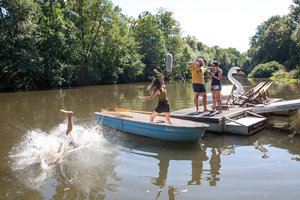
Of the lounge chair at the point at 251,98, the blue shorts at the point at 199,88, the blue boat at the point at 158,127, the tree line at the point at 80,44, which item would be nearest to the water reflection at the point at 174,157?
the blue boat at the point at 158,127

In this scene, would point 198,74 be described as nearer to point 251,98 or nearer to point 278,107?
point 278,107

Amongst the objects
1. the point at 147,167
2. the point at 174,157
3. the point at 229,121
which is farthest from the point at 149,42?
the point at 147,167

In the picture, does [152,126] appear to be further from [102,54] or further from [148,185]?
[102,54]

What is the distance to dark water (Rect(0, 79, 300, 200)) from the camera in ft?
20.9

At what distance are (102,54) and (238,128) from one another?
38060 mm

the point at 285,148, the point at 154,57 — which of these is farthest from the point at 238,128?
the point at 154,57

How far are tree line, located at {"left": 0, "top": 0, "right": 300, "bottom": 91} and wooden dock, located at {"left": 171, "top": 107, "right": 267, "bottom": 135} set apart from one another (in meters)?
13.7

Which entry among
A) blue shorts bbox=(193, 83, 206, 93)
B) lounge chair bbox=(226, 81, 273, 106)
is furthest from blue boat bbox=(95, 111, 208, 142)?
lounge chair bbox=(226, 81, 273, 106)

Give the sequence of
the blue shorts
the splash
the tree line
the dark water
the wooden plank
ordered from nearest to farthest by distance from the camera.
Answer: the dark water, the splash, the blue shorts, the wooden plank, the tree line

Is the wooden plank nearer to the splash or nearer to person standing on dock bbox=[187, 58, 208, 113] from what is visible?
person standing on dock bbox=[187, 58, 208, 113]

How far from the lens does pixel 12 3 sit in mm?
32938

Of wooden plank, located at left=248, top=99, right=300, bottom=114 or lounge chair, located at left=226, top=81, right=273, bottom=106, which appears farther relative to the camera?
lounge chair, located at left=226, top=81, right=273, bottom=106

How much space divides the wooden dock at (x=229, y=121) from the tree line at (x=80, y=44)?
13729mm

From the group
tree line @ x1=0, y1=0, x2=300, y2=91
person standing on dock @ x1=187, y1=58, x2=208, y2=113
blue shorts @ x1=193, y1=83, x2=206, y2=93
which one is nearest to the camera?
person standing on dock @ x1=187, y1=58, x2=208, y2=113
